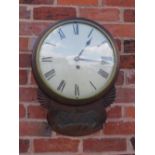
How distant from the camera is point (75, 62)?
5.87ft

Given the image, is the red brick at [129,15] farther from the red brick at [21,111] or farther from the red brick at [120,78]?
the red brick at [21,111]

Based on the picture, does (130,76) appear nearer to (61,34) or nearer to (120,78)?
(120,78)

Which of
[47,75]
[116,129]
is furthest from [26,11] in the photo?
[116,129]

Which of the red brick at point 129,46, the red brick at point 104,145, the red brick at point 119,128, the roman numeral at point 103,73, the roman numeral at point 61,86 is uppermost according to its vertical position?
the red brick at point 129,46

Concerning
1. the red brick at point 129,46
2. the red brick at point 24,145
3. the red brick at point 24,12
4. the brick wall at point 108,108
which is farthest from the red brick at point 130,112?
the red brick at point 24,12

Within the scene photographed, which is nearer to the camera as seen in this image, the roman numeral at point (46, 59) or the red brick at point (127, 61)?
the roman numeral at point (46, 59)

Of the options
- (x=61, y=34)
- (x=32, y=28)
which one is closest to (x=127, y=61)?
(x=61, y=34)

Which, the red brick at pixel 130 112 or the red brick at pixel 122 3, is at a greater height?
the red brick at pixel 122 3

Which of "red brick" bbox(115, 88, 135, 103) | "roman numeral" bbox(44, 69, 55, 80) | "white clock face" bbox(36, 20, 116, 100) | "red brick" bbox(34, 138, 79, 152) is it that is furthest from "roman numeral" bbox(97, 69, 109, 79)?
"red brick" bbox(34, 138, 79, 152)

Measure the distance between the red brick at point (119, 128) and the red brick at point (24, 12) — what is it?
0.62 m

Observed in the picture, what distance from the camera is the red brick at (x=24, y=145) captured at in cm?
180

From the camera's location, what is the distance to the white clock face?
1782mm

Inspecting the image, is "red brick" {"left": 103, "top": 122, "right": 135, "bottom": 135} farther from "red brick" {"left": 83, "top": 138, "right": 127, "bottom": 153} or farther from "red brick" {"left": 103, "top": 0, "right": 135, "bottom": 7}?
"red brick" {"left": 103, "top": 0, "right": 135, "bottom": 7}

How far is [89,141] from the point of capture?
1.84 meters
